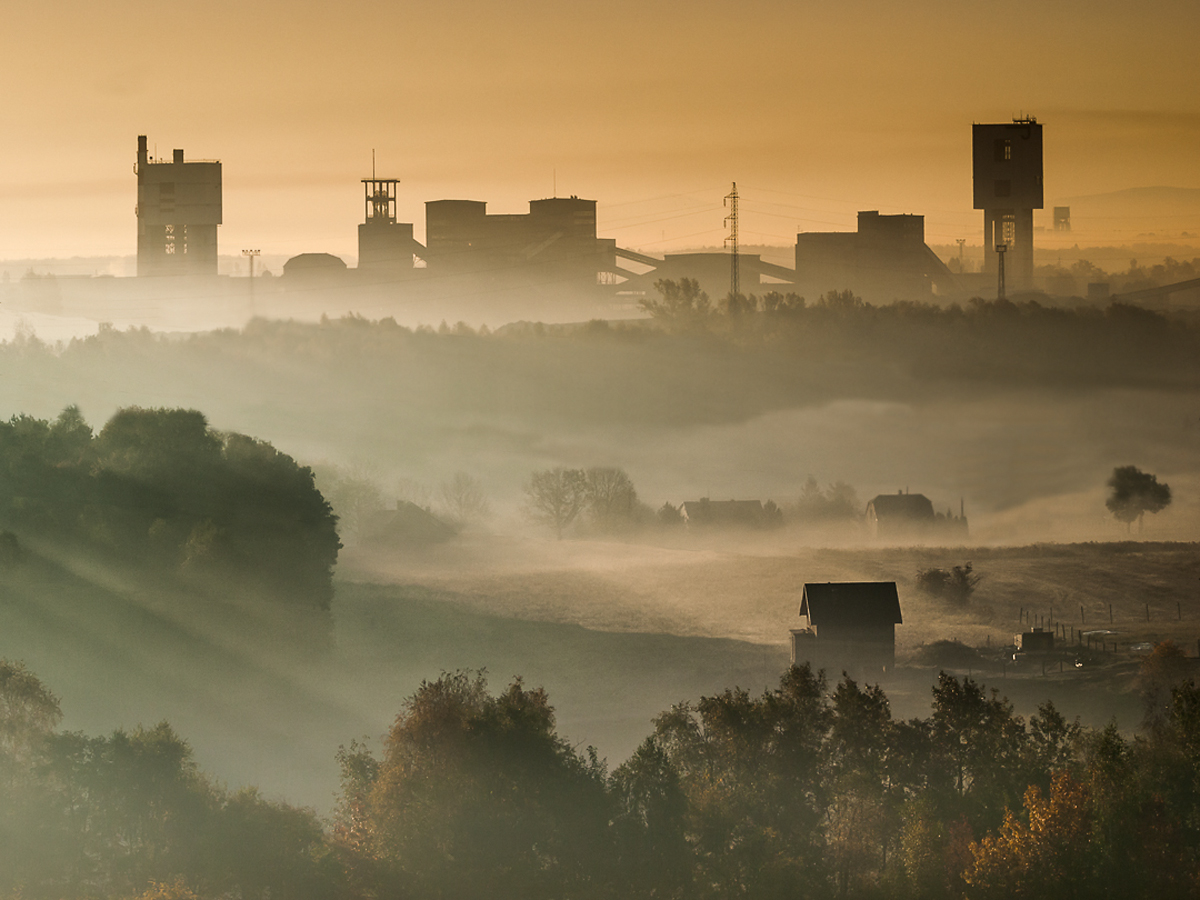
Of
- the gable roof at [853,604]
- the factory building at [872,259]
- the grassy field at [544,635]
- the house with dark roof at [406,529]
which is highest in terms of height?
the factory building at [872,259]

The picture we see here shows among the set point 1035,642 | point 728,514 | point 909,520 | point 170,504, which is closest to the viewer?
point 170,504

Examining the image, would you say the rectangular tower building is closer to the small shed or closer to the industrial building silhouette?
the industrial building silhouette

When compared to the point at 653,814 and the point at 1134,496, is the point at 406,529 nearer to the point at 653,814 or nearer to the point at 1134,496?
the point at 1134,496

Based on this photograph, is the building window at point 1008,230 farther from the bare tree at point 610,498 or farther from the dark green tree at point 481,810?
the dark green tree at point 481,810

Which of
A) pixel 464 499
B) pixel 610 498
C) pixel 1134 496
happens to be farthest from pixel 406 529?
pixel 1134 496

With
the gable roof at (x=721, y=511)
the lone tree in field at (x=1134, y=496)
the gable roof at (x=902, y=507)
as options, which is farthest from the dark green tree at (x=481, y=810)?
the lone tree in field at (x=1134, y=496)

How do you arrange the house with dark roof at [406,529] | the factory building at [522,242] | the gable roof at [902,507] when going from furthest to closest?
the factory building at [522,242], the gable roof at [902,507], the house with dark roof at [406,529]

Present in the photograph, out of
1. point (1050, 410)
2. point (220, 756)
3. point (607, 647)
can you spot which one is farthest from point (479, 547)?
point (1050, 410)
